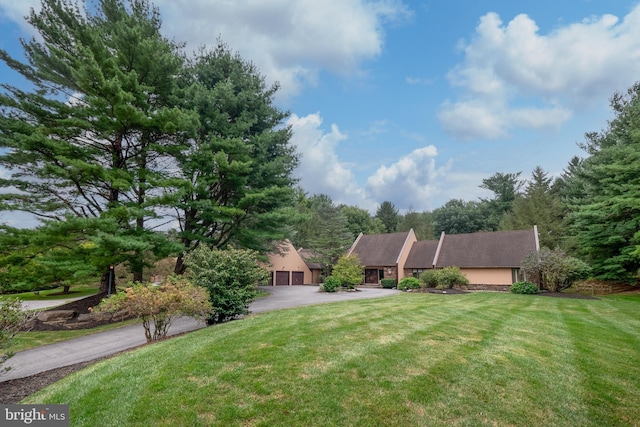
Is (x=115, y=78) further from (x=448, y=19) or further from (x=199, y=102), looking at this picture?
(x=448, y=19)

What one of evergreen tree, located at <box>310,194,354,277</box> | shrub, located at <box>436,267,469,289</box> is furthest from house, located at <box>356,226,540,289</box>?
shrub, located at <box>436,267,469,289</box>

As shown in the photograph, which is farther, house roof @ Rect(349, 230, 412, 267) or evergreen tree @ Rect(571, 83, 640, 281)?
house roof @ Rect(349, 230, 412, 267)

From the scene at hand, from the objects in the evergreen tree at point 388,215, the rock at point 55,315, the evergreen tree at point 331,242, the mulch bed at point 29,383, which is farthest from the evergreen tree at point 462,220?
the mulch bed at point 29,383

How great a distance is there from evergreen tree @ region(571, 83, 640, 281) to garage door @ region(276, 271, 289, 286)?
27277 mm

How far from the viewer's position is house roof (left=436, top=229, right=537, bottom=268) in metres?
27.0

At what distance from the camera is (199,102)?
54.3ft

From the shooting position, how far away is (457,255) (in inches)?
1166

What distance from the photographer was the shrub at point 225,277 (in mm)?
10461

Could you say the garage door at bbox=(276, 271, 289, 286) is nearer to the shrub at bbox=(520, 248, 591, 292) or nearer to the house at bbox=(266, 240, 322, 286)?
the house at bbox=(266, 240, 322, 286)

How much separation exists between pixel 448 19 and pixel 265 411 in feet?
54.3

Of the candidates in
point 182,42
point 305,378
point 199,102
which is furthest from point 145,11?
point 305,378

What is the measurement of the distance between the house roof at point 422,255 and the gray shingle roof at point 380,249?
1.45 m

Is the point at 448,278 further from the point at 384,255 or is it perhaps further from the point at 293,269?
the point at 293,269

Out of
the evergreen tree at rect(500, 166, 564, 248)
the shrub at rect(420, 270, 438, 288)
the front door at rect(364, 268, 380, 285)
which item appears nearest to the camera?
the shrub at rect(420, 270, 438, 288)
